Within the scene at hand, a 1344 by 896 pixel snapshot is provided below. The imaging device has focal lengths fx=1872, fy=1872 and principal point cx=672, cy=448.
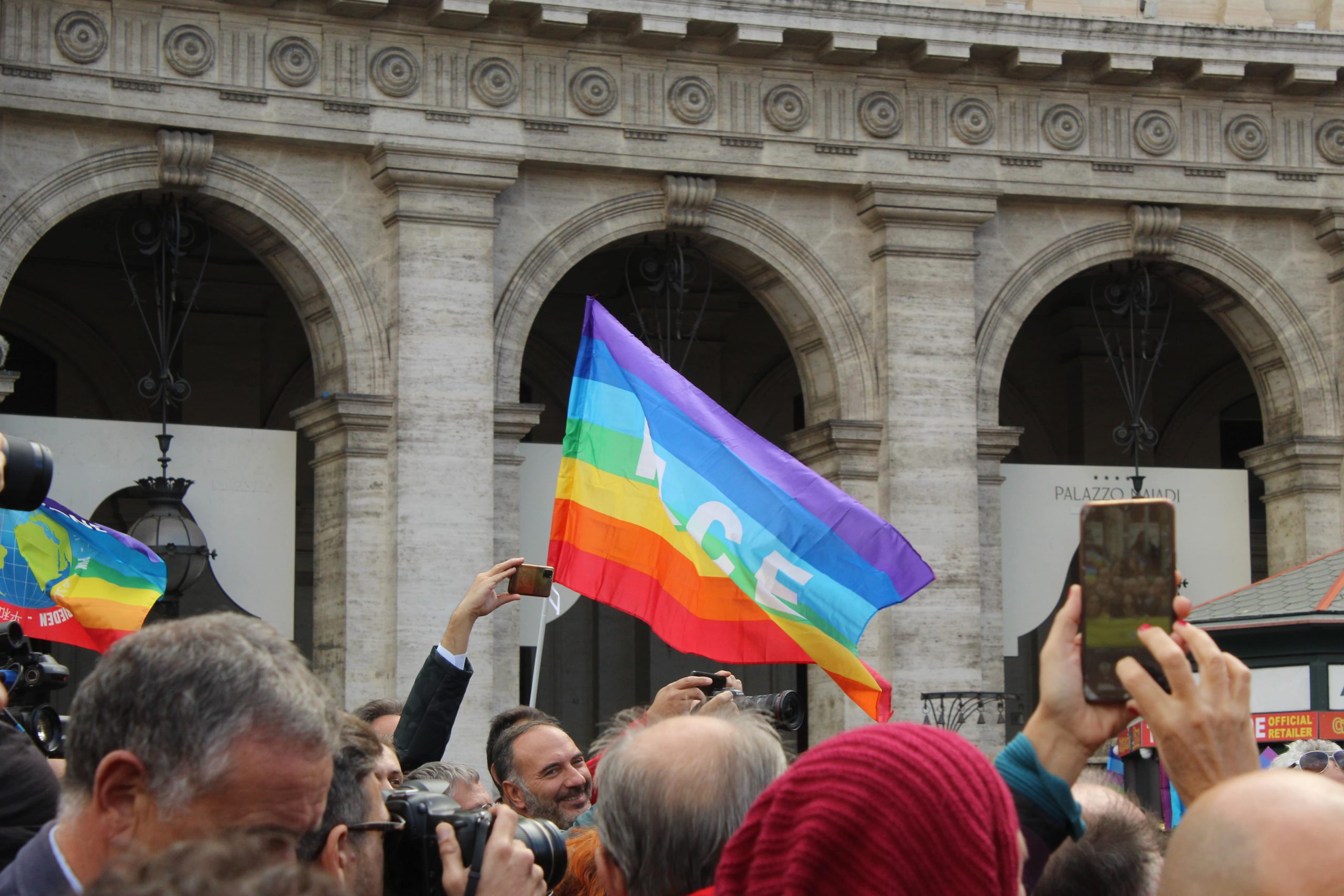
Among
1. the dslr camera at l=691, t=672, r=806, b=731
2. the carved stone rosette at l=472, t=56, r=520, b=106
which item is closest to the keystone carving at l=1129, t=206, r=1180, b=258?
the carved stone rosette at l=472, t=56, r=520, b=106

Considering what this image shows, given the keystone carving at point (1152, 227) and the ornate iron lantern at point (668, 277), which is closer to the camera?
the ornate iron lantern at point (668, 277)

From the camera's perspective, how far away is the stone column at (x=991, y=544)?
705 inches

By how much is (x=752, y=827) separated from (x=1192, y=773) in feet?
2.08

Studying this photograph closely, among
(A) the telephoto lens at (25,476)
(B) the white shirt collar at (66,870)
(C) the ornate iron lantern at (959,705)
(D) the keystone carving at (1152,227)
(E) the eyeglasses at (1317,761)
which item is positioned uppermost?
(D) the keystone carving at (1152,227)

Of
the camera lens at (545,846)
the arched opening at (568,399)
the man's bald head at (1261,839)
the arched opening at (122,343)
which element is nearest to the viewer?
the man's bald head at (1261,839)

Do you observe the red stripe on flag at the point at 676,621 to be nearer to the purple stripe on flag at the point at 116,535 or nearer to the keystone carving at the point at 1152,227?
the purple stripe on flag at the point at 116,535

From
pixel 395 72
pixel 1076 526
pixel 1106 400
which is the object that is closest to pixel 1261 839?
pixel 395 72

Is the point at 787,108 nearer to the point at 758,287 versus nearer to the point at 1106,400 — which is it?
the point at 758,287

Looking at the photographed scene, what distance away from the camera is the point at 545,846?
128 inches

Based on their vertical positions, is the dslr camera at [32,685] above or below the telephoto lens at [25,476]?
below

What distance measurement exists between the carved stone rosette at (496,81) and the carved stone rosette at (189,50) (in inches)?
91.0

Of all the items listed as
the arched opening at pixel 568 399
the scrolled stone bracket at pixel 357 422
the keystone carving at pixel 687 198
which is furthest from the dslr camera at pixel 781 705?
the arched opening at pixel 568 399

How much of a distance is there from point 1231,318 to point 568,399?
7.88 meters

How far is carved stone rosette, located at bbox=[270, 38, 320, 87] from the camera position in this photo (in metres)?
16.1
